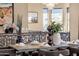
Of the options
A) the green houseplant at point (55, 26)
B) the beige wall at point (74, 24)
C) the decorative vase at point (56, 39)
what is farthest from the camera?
the decorative vase at point (56, 39)

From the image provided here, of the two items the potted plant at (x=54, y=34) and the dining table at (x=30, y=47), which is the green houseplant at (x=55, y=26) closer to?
the potted plant at (x=54, y=34)

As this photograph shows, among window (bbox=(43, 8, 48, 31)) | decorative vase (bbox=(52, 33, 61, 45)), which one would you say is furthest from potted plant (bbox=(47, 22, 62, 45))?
window (bbox=(43, 8, 48, 31))

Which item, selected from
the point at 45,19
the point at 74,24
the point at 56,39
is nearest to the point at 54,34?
the point at 56,39

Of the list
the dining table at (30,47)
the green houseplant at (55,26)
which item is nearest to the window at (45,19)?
the green houseplant at (55,26)

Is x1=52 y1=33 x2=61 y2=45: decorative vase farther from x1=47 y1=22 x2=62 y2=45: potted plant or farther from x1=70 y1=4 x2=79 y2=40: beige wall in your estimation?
x1=70 y1=4 x2=79 y2=40: beige wall

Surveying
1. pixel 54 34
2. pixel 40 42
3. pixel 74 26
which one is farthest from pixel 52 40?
pixel 74 26

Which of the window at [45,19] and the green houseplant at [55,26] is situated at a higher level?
the window at [45,19]

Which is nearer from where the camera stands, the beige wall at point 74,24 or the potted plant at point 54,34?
the beige wall at point 74,24

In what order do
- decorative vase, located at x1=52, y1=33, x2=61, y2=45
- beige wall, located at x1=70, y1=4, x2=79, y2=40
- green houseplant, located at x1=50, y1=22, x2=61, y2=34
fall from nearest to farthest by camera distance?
1. beige wall, located at x1=70, y1=4, x2=79, y2=40
2. green houseplant, located at x1=50, y1=22, x2=61, y2=34
3. decorative vase, located at x1=52, y1=33, x2=61, y2=45

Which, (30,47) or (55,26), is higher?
(55,26)

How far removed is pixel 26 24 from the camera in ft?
7.53

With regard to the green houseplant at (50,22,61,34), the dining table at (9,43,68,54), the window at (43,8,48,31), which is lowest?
the dining table at (9,43,68,54)

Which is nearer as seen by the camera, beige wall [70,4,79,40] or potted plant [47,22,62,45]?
beige wall [70,4,79,40]

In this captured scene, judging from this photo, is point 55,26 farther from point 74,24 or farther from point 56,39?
point 74,24
